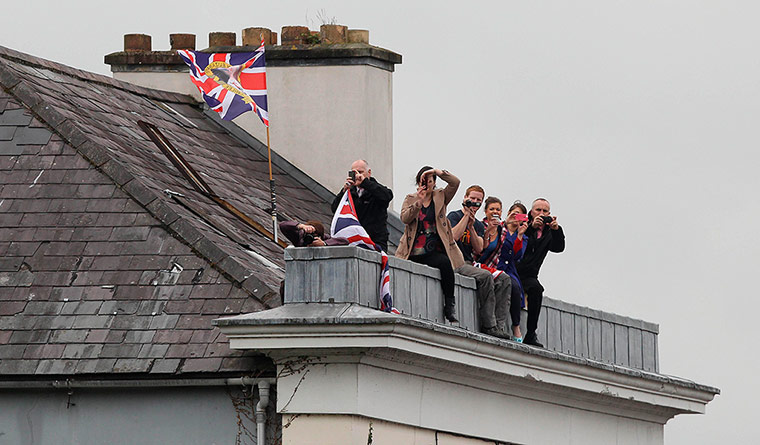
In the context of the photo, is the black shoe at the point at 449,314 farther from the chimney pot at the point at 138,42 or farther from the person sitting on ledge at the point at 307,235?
the chimney pot at the point at 138,42

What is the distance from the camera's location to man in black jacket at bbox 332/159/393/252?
2364 centimetres

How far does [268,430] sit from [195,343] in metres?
1.22

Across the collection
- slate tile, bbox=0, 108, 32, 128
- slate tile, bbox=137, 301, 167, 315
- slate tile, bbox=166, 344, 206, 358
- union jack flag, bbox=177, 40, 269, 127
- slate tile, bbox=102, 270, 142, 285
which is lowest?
slate tile, bbox=166, 344, 206, 358

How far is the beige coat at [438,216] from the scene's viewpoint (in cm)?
2392

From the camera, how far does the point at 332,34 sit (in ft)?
117

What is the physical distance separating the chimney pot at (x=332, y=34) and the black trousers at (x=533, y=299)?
400 inches

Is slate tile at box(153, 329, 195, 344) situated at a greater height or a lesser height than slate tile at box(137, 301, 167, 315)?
lesser

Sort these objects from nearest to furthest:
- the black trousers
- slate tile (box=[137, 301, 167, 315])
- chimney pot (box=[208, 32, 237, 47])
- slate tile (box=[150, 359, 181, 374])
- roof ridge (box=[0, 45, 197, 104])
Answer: slate tile (box=[150, 359, 181, 374])
slate tile (box=[137, 301, 167, 315])
the black trousers
roof ridge (box=[0, 45, 197, 104])
chimney pot (box=[208, 32, 237, 47])

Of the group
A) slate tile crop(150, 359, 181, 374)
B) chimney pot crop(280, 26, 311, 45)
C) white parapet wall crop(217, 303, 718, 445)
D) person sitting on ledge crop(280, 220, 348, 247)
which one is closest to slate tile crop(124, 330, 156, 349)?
slate tile crop(150, 359, 181, 374)

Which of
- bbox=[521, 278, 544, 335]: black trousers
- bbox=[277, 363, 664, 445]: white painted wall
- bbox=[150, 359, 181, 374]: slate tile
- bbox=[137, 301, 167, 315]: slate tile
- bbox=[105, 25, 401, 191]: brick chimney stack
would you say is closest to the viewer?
bbox=[277, 363, 664, 445]: white painted wall

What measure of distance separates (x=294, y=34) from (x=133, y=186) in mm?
10458

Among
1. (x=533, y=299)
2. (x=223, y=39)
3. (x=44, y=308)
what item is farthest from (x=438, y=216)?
(x=223, y=39)

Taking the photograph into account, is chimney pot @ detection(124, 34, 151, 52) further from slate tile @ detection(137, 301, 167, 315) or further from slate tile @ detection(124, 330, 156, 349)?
slate tile @ detection(124, 330, 156, 349)

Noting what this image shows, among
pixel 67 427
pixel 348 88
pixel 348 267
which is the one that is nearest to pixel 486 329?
pixel 348 267
